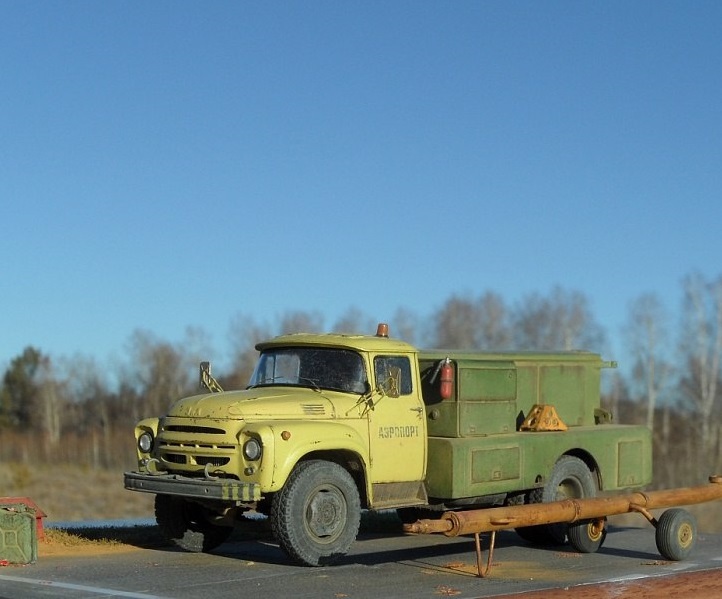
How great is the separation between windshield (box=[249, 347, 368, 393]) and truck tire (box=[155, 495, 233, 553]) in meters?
1.63

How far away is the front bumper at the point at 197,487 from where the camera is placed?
37.3ft

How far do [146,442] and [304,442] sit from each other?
2255mm

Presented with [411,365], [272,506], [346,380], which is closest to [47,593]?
[272,506]

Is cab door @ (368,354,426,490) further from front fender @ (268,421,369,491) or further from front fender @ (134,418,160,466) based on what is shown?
front fender @ (134,418,160,466)

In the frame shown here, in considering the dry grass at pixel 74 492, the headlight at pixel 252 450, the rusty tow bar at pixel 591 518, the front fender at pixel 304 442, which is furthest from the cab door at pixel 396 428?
the dry grass at pixel 74 492

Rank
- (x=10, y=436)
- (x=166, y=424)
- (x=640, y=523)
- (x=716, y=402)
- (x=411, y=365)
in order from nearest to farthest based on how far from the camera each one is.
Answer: (x=166, y=424)
(x=411, y=365)
(x=640, y=523)
(x=716, y=402)
(x=10, y=436)

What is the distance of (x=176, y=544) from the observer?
13.3m

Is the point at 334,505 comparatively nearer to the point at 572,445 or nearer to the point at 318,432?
the point at 318,432

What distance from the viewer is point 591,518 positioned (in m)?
13.3

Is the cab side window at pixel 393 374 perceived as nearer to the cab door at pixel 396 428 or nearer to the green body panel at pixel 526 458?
the cab door at pixel 396 428

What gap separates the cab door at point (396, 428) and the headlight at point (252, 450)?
1620 mm

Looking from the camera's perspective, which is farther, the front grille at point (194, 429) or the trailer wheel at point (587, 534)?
the trailer wheel at point (587, 534)

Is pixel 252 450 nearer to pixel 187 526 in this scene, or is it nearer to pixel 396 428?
pixel 396 428

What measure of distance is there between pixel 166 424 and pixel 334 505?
209 centimetres
